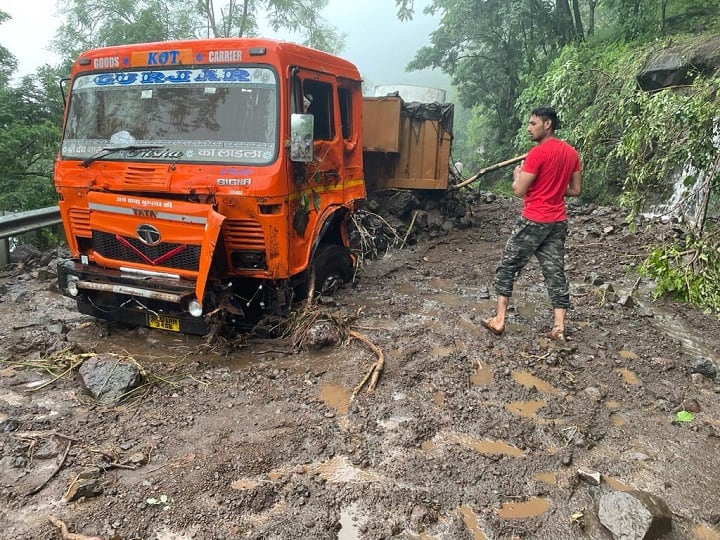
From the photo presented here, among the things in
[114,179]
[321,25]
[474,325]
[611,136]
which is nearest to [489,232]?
[611,136]

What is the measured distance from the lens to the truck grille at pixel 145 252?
12.4 ft

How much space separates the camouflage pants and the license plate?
2628 mm

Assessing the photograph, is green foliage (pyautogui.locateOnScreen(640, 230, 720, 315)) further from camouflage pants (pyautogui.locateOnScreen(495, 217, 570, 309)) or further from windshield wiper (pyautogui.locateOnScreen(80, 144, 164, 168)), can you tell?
windshield wiper (pyautogui.locateOnScreen(80, 144, 164, 168))

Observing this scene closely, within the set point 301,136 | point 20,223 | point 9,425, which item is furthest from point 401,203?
point 9,425

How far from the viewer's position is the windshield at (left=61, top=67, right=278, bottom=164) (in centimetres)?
387

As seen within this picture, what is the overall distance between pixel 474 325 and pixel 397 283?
166 centimetres

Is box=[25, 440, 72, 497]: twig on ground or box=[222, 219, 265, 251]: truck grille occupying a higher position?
box=[222, 219, 265, 251]: truck grille

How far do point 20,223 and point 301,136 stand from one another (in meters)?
4.16

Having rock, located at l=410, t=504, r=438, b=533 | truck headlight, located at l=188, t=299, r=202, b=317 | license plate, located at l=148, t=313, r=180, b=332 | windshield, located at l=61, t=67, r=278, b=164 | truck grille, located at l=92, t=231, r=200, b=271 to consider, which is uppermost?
windshield, located at l=61, t=67, r=278, b=164

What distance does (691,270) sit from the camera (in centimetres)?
408

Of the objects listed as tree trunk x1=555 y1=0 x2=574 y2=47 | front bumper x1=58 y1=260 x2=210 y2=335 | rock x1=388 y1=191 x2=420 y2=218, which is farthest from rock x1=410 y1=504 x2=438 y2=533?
tree trunk x1=555 y1=0 x2=574 y2=47

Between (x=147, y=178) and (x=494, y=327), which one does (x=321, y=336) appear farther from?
(x=147, y=178)

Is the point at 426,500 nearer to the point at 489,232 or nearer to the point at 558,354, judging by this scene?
the point at 558,354

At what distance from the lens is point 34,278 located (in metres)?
Result: 5.88
